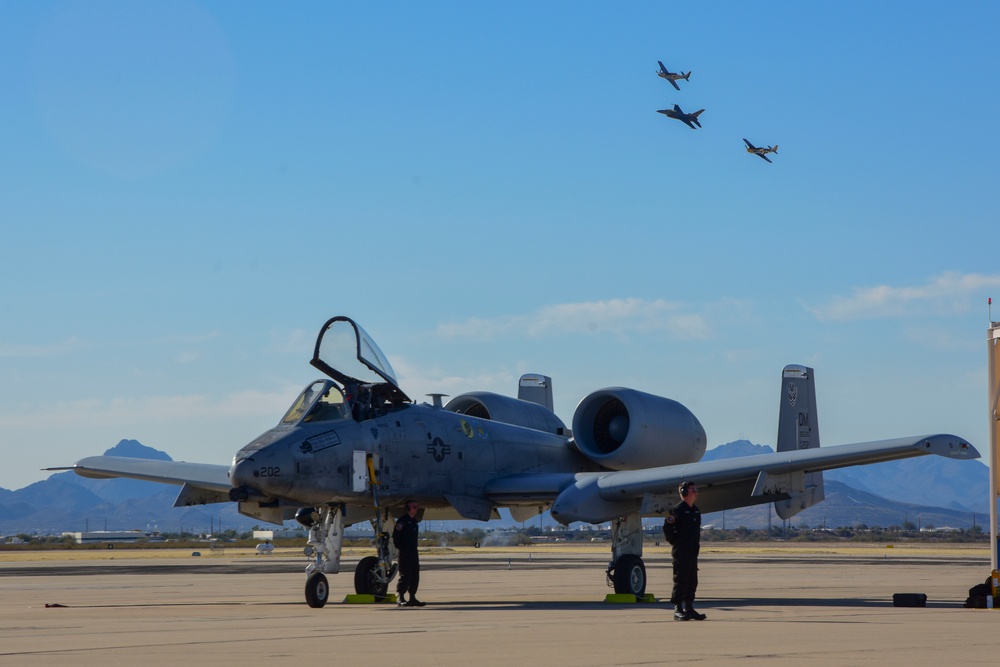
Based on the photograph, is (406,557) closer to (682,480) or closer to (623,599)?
(623,599)

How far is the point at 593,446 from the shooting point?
78.7 feet

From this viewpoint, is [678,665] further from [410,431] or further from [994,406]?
[410,431]

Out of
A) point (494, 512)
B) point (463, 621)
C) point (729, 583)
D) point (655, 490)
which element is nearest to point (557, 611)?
point (463, 621)

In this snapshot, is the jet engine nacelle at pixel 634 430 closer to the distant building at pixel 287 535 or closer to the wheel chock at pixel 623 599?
the wheel chock at pixel 623 599

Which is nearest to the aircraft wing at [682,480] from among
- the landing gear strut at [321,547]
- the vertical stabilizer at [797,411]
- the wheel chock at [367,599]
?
the wheel chock at [367,599]

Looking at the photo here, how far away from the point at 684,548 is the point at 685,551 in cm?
3

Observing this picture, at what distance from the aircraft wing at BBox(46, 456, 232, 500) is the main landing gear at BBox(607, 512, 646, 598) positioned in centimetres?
661

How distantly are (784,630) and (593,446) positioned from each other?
36.6 feet

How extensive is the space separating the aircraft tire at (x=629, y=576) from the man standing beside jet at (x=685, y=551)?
18.2 feet

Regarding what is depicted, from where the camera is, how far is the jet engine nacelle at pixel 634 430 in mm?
23328

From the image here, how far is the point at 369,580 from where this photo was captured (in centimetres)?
2070

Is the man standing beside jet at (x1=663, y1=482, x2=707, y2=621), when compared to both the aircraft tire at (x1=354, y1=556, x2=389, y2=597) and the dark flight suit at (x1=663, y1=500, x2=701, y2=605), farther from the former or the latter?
the aircraft tire at (x1=354, y1=556, x2=389, y2=597)

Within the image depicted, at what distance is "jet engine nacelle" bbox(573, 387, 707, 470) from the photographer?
23.3 metres

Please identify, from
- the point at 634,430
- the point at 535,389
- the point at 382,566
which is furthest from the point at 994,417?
the point at 535,389
